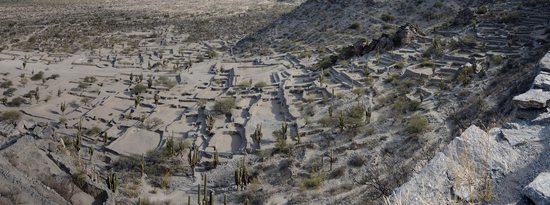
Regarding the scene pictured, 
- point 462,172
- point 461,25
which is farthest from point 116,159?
point 461,25

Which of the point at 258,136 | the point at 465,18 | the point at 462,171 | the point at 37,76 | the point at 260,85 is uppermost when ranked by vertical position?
the point at 465,18

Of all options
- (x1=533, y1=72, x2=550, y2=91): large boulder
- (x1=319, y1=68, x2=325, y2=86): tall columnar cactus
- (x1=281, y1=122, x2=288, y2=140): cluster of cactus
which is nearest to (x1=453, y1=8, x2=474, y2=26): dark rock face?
(x1=319, y1=68, x2=325, y2=86): tall columnar cactus

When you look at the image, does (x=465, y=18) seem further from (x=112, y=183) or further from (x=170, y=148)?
(x=112, y=183)

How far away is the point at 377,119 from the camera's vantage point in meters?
15.3

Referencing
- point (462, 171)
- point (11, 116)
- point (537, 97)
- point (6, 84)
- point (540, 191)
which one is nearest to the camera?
point (540, 191)

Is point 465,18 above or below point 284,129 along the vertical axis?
above

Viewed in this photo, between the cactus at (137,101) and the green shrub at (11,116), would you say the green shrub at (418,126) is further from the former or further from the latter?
the green shrub at (11,116)

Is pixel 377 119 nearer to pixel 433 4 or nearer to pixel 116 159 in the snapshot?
pixel 116 159

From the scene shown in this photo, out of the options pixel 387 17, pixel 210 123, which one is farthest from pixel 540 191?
pixel 387 17

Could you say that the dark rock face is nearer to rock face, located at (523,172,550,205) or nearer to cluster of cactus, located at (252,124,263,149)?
cluster of cactus, located at (252,124,263,149)

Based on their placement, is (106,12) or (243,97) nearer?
(243,97)

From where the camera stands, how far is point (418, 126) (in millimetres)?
13469

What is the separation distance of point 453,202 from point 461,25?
20.6m

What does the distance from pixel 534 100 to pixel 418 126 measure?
5.17 metres
